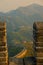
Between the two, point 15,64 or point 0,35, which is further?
point 15,64

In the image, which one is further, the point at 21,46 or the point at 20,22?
the point at 20,22

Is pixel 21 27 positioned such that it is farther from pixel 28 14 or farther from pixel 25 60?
pixel 25 60

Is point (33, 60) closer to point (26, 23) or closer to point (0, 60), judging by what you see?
point (0, 60)

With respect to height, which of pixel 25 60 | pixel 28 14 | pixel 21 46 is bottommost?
pixel 21 46

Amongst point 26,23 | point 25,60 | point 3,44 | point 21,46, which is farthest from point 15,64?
point 26,23

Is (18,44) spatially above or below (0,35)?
below

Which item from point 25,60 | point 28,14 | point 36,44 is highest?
point 28,14

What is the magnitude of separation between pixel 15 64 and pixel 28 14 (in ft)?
43.9

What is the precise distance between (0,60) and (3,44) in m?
0.31

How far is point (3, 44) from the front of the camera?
140 inches

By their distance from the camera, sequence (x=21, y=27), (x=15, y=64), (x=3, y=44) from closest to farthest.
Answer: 1. (x=3, y=44)
2. (x=15, y=64)
3. (x=21, y=27)

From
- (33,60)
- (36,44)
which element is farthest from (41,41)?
(33,60)

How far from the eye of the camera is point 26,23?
15.9m

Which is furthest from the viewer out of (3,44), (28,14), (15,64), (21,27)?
(28,14)
